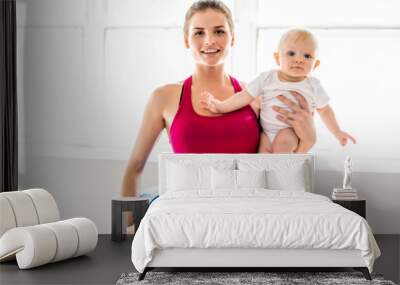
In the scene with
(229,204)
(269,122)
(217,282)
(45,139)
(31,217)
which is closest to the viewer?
(217,282)

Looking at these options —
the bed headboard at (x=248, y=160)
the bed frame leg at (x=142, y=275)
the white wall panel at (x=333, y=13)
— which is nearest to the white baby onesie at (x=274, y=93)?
the bed headboard at (x=248, y=160)

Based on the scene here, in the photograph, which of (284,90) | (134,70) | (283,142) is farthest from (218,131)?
(134,70)

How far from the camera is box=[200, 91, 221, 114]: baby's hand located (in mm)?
7035

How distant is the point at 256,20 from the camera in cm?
718

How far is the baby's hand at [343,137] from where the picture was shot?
7.21 metres

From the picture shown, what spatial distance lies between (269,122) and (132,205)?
159 cm

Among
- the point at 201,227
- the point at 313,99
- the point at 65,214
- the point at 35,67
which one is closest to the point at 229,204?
the point at 201,227

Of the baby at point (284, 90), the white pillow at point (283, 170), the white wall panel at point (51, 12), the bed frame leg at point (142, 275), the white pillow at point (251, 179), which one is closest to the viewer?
the bed frame leg at point (142, 275)

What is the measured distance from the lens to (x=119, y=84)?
734 centimetres

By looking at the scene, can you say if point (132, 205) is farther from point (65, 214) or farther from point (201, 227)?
point (201, 227)

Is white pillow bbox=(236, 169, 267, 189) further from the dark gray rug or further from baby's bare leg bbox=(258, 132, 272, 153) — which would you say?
the dark gray rug

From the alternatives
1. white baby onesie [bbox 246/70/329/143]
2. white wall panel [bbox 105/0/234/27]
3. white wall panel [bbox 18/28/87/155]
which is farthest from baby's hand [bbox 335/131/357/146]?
white wall panel [bbox 18/28/87/155]

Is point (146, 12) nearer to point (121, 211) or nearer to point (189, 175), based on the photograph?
point (189, 175)

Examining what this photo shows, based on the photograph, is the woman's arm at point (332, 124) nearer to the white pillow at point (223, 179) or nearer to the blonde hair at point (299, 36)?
the blonde hair at point (299, 36)
